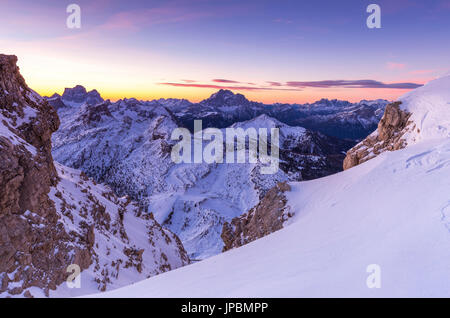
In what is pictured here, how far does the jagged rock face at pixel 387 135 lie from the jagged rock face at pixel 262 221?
834 cm

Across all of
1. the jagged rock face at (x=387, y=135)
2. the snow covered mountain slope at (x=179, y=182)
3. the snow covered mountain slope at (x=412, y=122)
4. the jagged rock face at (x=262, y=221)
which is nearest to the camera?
the snow covered mountain slope at (x=412, y=122)

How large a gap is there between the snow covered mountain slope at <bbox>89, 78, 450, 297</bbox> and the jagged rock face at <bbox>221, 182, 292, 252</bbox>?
814 centimetres

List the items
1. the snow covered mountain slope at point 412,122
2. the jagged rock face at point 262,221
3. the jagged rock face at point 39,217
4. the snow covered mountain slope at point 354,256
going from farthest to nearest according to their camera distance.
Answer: the jagged rock face at point 262,221 → the snow covered mountain slope at point 412,122 → the jagged rock face at point 39,217 → the snow covered mountain slope at point 354,256

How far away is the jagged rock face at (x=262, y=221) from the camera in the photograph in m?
21.4

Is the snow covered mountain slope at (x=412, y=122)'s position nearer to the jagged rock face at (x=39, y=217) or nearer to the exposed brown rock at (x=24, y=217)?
the jagged rock face at (x=39, y=217)

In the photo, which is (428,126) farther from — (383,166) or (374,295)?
(374,295)

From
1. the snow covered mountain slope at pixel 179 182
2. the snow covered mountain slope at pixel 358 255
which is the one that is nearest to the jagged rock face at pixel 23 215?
the snow covered mountain slope at pixel 358 255

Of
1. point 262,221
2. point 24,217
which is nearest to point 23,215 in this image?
point 24,217

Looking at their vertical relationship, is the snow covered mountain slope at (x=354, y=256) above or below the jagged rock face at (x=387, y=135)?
below

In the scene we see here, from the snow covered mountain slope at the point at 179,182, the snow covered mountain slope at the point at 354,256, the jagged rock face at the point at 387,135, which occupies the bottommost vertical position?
the snow covered mountain slope at the point at 179,182

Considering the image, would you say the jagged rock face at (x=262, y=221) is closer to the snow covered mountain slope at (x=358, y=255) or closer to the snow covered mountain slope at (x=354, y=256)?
the snow covered mountain slope at (x=358, y=255)

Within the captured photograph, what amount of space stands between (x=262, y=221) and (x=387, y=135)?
14182mm

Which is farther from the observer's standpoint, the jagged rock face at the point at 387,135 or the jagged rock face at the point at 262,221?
the jagged rock face at the point at 387,135

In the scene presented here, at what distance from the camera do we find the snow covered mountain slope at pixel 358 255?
209 inches
